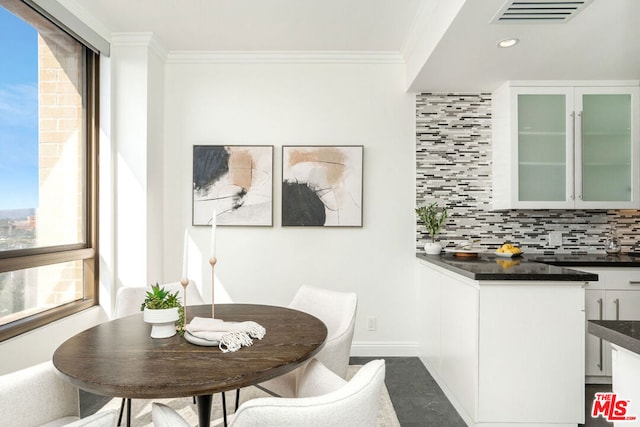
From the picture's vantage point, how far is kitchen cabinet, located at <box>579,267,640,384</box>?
2.71 m

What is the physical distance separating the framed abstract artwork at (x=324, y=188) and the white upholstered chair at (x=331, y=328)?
3.41 ft

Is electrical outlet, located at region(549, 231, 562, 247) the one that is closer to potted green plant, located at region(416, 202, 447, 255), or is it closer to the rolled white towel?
potted green plant, located at region(416, 202, 447, 255)

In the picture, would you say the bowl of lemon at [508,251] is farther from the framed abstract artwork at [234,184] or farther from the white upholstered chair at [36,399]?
the white upholstered chair at [36,399]

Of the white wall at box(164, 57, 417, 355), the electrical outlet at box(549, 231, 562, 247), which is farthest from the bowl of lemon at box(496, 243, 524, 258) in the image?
the white wall at box(164, 57, 417, 355)

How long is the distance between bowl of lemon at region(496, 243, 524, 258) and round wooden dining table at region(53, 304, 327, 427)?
1940 millimetres

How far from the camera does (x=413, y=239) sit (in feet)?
10.9

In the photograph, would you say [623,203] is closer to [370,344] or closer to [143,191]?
[370,344]

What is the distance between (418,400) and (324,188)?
171 centimetres

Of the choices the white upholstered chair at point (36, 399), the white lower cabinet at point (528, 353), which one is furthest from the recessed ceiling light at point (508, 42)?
the white upholstered chair at point (36, 399)

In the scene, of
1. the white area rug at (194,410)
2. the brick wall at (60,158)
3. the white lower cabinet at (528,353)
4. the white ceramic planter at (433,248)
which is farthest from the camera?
the white ceramic planter at (433,248)

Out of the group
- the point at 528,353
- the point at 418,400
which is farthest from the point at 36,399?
the point at 528,353

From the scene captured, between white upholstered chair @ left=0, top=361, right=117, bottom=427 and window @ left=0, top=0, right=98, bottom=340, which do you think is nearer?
white upholstered chair @ left=0, top=361, right=117, bottom=427

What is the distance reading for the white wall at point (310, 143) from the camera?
3320mm

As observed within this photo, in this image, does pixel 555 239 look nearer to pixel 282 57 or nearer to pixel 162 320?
pixel 282 57
